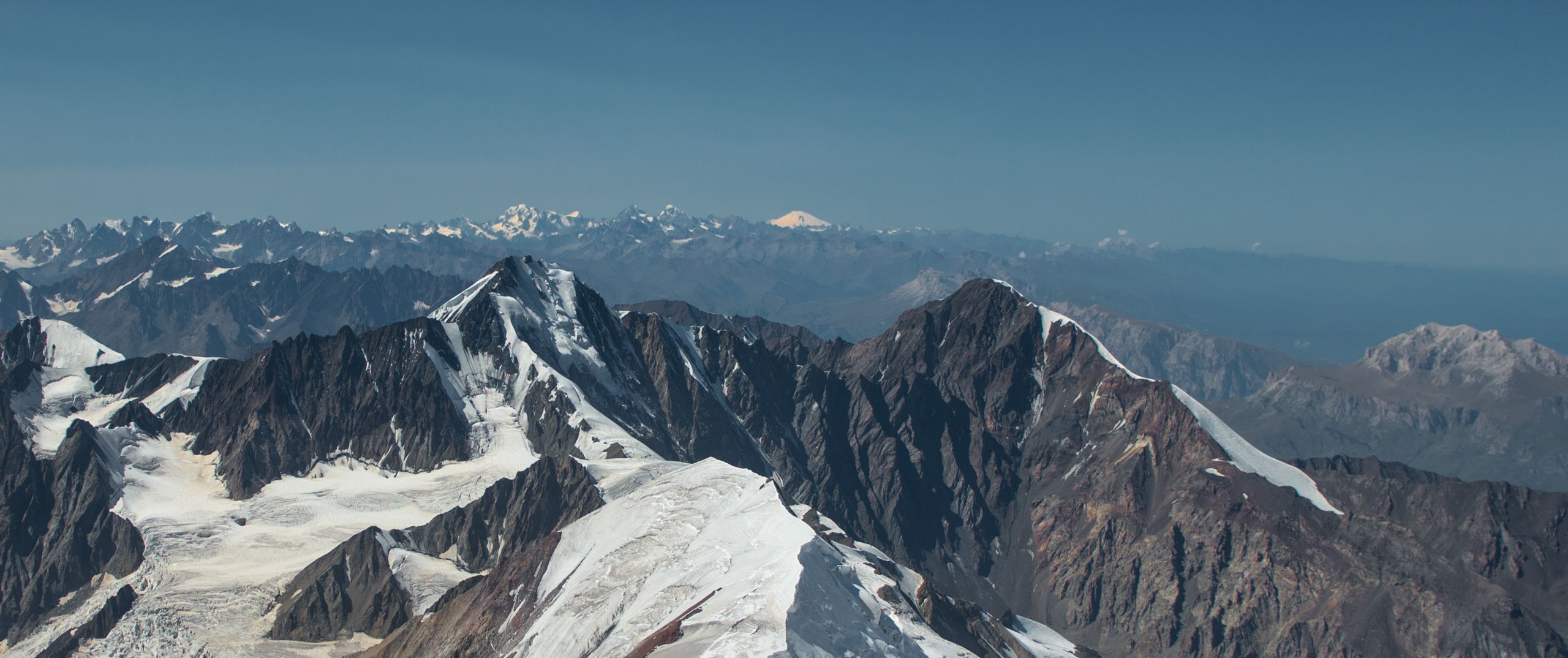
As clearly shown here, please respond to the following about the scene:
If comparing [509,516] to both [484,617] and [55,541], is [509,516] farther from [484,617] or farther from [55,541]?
[55,541]

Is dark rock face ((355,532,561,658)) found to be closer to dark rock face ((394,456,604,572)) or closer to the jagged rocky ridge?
dark rock face ((394,456,604,572))

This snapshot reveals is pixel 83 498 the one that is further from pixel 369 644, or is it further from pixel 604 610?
pixel 604 610

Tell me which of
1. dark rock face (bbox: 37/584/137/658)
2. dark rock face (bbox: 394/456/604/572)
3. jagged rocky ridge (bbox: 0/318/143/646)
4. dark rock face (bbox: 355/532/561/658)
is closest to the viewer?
dark rock face (bbox: 355/532/561/658)

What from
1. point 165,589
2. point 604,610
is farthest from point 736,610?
point 165,589

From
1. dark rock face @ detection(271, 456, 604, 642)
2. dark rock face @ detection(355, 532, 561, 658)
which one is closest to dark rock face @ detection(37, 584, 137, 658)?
dark rock face @ detection(271, 456, 604, 642)

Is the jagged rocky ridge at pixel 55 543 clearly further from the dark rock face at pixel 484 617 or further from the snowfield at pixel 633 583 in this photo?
the dark rock face at pixel 484 617
